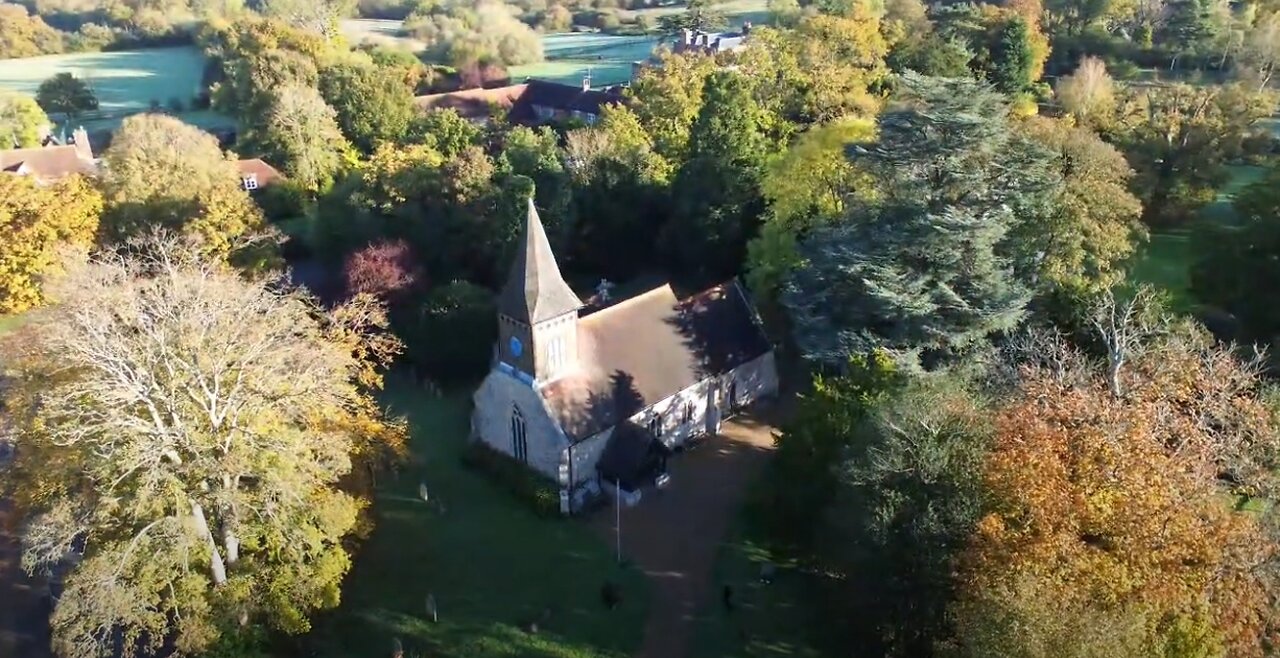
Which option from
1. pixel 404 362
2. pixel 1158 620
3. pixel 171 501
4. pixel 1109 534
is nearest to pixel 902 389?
pixel 1109 534

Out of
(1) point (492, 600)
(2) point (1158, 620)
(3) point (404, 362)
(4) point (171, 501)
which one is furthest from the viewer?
(3) point (404, 362)

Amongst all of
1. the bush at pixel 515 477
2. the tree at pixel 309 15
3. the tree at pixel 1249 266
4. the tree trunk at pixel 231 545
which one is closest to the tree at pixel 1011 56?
the tree at pixel 1249 266

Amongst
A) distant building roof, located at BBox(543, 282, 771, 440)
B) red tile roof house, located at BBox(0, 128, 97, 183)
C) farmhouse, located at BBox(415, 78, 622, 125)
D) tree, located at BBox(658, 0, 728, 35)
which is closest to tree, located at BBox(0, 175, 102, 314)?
red tile roof house, located at BBox(0, 128, 97, 183)

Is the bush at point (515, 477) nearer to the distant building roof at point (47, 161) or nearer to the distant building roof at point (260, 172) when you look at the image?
the distant building roof at point (260, 172)

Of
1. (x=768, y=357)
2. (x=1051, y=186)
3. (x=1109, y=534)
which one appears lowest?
(x=768, y=357)

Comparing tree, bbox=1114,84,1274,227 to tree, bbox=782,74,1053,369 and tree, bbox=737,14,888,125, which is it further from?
tree, bbox=782,74,1053,369

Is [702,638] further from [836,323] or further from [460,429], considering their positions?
[460,429]
